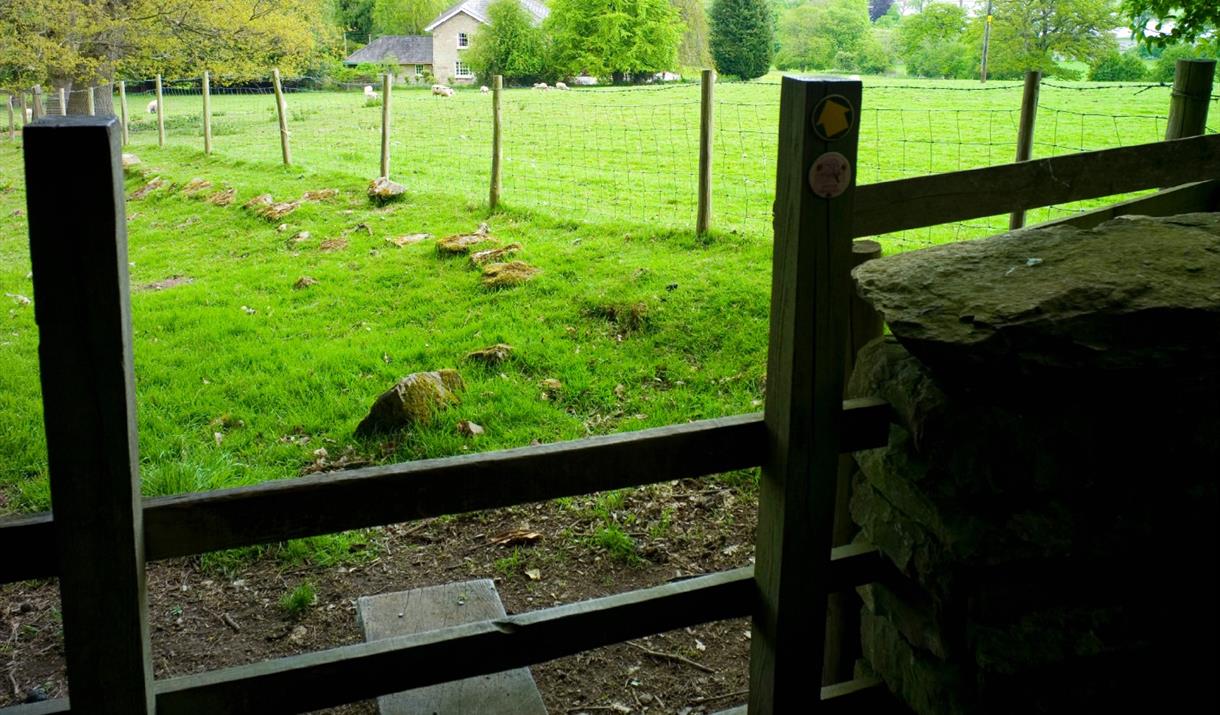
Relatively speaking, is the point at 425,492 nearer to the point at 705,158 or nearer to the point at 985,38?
the point at 705,158

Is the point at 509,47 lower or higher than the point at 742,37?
higher

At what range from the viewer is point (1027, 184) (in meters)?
4.10

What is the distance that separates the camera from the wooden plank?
380 cm

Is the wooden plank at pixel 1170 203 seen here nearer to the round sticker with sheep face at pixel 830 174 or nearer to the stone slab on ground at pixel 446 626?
the round sticker with sheep face at pixel 830 174

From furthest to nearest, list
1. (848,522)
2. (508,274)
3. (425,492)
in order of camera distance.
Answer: (508,274), (848,522), (425,492)

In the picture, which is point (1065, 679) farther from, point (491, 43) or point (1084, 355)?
point (491, 43)

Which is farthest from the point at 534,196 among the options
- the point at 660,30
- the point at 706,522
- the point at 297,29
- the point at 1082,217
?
the point at 660,30

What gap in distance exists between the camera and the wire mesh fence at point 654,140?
13.6m

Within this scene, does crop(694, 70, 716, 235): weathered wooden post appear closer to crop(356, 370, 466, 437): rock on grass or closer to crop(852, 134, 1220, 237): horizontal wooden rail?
crop(356, 370, 466, 437): rock on grass

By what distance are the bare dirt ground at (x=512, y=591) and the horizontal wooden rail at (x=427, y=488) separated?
182cm

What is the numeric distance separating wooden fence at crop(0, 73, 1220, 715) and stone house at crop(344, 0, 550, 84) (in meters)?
66.5

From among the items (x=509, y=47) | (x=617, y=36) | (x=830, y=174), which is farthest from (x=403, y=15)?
(x=830, y=174)

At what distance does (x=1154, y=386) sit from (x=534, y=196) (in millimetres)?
12398

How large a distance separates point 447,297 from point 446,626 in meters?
6.04
